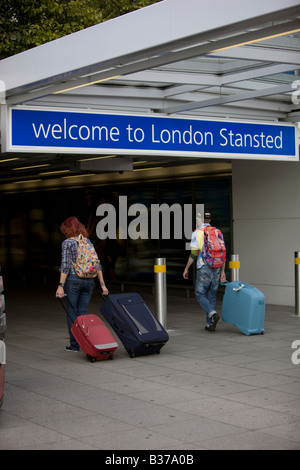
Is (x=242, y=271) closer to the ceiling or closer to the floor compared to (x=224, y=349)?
closer to the ceiling

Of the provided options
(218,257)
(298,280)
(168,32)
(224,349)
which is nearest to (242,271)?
(298,280)

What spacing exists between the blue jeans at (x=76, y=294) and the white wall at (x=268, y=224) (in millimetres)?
5510

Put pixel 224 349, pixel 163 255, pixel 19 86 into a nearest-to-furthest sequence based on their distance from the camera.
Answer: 1. pixel 19 86
2. pixel 224 349
3. pixel 163 255

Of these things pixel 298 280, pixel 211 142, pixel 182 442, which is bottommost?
pixel 182 442

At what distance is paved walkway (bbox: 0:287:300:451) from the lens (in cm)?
561

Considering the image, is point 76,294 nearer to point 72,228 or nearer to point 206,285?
point 72,228

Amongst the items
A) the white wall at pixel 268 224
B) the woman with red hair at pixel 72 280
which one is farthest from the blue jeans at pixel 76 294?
the white wall at pixel 268 224

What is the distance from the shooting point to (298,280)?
12648mm

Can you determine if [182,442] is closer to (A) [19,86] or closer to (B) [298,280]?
(A) [19,86]

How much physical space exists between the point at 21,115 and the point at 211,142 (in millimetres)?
2723

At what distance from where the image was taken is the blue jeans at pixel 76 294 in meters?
9.28

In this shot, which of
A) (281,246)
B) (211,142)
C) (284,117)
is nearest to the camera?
(211,142)

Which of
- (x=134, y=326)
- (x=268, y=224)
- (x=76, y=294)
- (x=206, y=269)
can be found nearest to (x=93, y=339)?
Result: (x=134, y=326)

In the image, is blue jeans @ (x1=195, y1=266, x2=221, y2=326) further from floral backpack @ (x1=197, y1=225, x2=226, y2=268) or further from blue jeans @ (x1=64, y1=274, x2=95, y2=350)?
blue jeans @ (x1=64, y1=274, x2=95, y2=350)
